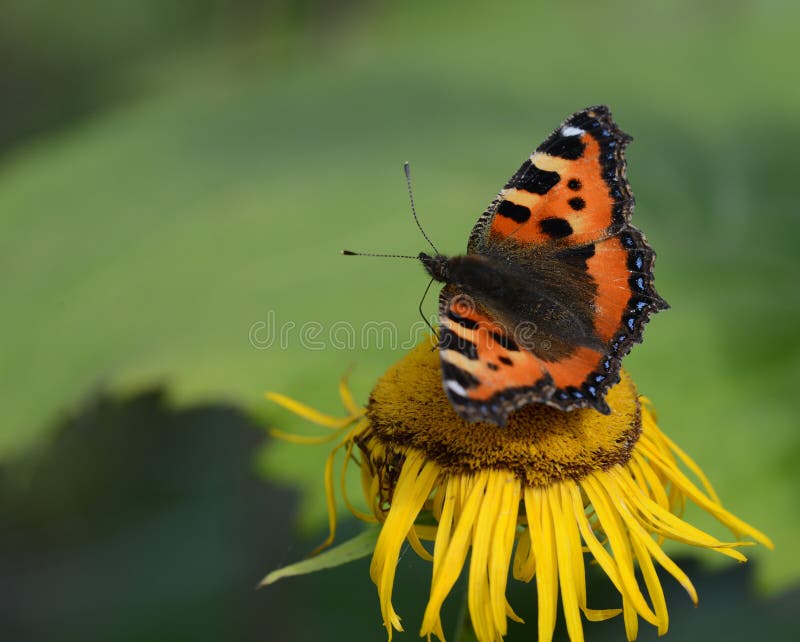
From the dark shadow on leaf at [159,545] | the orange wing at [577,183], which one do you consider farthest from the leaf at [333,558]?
the dark shadow on leaf at [159,545]

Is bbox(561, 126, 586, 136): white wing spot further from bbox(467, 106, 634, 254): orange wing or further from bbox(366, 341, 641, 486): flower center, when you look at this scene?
bbox(366, 341, 641, 486): flower center

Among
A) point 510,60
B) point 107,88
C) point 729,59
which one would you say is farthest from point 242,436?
point 107,88

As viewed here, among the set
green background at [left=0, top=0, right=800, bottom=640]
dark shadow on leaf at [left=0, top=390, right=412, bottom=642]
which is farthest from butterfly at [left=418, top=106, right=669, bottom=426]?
dark shadow on leaf at [left=0, top=390, right=412, bottom=642]

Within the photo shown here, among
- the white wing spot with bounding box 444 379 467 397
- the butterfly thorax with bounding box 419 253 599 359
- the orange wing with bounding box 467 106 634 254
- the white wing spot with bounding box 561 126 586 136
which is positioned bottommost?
the white wing spot with bounding box 444 379 467 397

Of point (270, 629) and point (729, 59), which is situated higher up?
point (729, 59)

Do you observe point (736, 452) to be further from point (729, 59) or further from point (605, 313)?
point (729, 59)

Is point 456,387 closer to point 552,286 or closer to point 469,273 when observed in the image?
point 469,273

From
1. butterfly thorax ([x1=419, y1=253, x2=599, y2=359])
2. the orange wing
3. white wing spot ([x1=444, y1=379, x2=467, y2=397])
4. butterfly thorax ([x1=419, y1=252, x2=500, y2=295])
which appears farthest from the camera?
the orange wing
